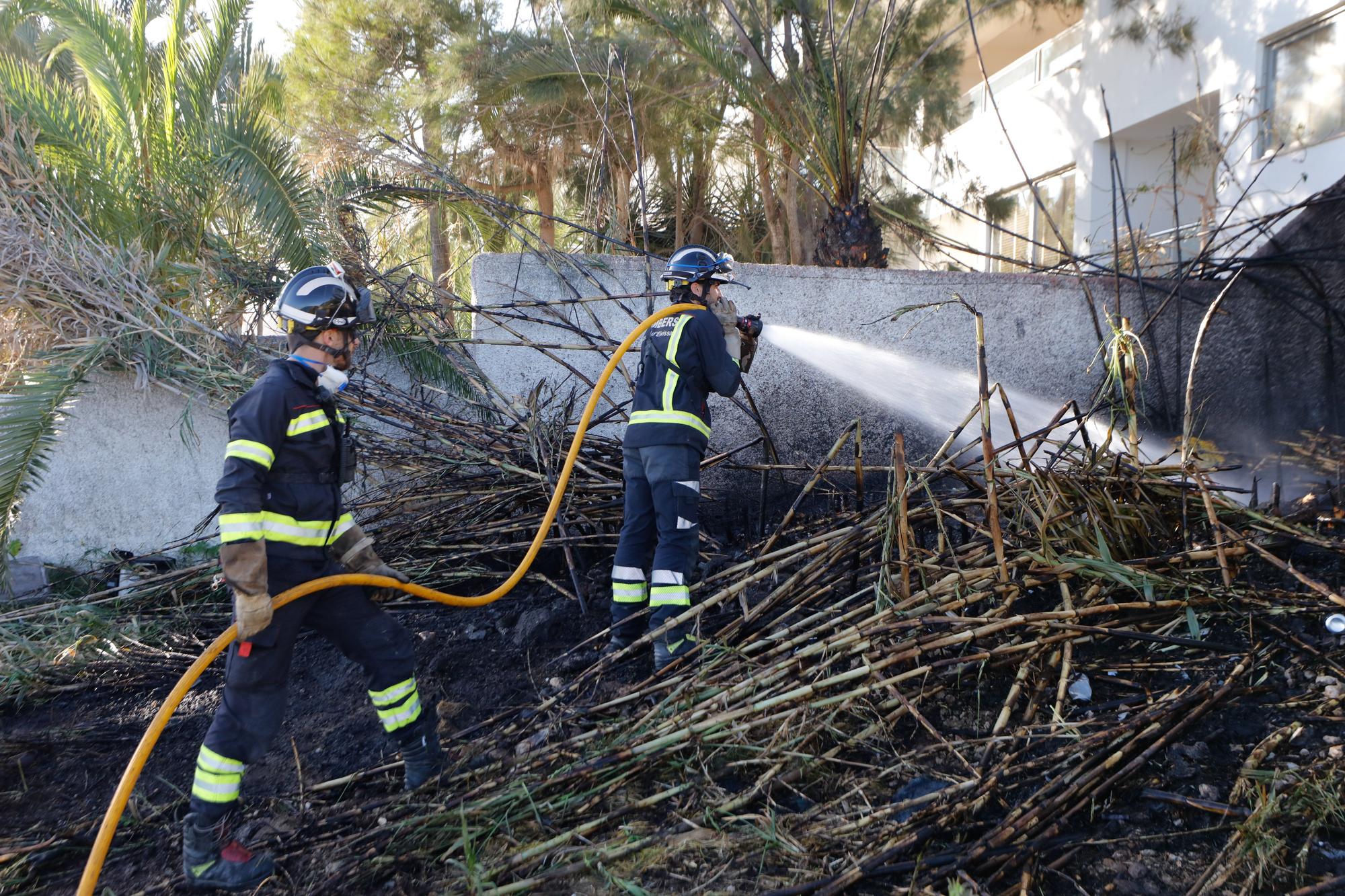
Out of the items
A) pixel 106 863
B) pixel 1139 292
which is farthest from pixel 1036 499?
pixel 106 863

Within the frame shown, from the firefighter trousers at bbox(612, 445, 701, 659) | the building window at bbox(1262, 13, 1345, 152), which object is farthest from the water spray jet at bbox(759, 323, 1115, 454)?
the building window at bbox(1262, 13, 1345, 152)

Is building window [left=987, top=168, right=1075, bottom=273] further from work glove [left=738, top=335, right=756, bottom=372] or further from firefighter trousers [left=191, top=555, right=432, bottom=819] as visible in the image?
firefighter trousers [left=191, top=555, right=432, bottom=819]

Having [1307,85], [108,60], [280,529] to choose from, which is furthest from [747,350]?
[1307,85]

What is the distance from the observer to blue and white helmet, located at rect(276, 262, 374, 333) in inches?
125

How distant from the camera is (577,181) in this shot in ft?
38.3

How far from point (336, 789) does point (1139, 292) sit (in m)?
4.84

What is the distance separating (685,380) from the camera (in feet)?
13.5

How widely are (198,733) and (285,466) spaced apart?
1.61 m

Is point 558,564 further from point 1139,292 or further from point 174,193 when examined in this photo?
point 174,193

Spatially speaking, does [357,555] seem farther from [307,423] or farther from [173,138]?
[173,138]

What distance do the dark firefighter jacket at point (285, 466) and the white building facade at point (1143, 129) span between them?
3774mm

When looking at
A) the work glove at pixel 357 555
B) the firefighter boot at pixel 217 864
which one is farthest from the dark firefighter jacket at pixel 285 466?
the firefighter boot at pixel 217 864

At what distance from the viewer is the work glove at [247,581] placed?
288 centimetres

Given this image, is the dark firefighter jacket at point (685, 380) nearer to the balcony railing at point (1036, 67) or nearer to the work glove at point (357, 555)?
the work glove at point (357, 555)
